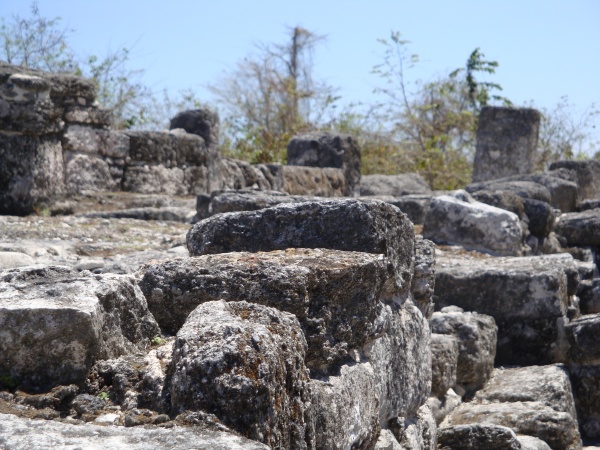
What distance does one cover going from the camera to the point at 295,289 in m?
2.28

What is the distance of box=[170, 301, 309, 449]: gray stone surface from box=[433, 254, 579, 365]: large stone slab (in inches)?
127

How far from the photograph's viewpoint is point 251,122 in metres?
20.3

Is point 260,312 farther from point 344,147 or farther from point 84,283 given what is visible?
point 344,147

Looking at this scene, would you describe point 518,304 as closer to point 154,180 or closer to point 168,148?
point 154,180

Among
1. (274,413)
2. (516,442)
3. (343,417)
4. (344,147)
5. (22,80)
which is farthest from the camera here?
(344,147)

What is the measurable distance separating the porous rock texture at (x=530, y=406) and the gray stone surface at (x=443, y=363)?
15 centimetres

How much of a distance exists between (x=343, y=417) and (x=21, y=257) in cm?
216

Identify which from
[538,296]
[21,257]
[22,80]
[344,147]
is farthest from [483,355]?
[344,147]

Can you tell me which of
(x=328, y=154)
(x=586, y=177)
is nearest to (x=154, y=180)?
(x=328, y=154)

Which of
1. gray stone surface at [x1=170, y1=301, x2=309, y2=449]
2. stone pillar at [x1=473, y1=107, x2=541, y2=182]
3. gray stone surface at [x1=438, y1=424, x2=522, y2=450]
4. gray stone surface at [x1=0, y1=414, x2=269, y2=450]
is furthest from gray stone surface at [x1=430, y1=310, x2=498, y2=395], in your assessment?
stone pillar at [x1=473, y1=107, x2=541, y2=182]

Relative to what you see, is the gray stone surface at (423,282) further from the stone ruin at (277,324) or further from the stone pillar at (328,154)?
the stone pillar at (328,154)

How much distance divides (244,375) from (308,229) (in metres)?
1.14

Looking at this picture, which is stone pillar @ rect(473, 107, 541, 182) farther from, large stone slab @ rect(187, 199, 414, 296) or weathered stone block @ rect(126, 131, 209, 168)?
large stone slab @ rect(187, 199, 414, 296)

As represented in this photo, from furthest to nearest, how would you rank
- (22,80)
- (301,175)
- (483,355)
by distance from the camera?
(301,175) → (22,80) → (483,355)
